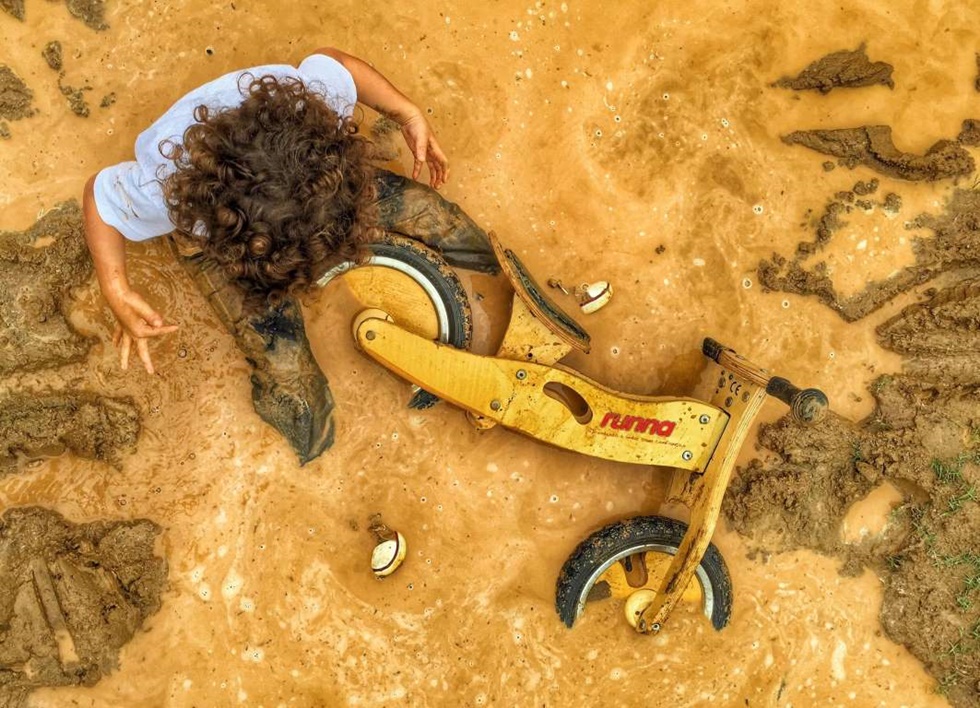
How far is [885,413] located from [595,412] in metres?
1.25

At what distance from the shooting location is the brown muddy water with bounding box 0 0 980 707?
273 cm

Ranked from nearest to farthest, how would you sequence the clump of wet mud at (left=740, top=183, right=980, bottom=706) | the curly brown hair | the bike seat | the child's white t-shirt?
the curly brown hair
the child's white t-shirt
the bike seat
the clump of wet mud at (left=740, top=183, right=980, bottom=706)

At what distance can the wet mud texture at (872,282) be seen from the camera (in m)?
2.86

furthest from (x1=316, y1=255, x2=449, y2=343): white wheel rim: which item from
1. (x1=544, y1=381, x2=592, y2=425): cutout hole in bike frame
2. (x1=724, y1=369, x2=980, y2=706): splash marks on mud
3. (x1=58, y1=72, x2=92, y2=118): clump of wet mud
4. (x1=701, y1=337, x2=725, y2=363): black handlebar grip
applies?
(x1=724, y1=369, x2=980, y2=706): splash marks on mud

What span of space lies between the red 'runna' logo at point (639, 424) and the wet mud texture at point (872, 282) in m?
0.80

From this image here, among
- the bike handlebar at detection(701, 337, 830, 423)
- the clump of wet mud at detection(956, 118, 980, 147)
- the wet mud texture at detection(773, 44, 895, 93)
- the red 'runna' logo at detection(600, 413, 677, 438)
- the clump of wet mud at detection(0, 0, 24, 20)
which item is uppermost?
the wet mud texture at detection(773, 44, 895, 93)

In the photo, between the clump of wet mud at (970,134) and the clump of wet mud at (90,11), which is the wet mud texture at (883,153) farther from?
the clump of wet mud at (90,11)

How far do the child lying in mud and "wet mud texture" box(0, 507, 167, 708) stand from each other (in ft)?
2.52

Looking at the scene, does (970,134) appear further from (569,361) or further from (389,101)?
(389,101)

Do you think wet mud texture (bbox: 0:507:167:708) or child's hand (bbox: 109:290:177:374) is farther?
wet mud texture (bbox: 0:507:167:708)

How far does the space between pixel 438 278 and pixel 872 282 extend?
1792 mm

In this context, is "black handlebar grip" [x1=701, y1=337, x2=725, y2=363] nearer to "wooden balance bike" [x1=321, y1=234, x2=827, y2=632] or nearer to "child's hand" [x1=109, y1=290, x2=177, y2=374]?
"wooden balance bike" [x1=321, y1=234, x2=827, y2=632]

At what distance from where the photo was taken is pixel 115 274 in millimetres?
2174

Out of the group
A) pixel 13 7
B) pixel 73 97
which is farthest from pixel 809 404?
pixel 13 7
